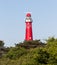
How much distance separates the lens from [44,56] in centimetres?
2945

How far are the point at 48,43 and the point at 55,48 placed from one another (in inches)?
127

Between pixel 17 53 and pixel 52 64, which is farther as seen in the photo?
pixel 17 53

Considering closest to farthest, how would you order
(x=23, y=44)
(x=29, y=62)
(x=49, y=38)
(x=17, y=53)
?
(x=29, y=62) < (x=49, y=38) < (x=17, y=53) < (x=23, y=44)

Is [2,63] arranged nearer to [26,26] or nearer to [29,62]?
[29,62]

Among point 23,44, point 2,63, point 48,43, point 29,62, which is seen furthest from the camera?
point 23,44

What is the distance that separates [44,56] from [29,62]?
5.35 feet

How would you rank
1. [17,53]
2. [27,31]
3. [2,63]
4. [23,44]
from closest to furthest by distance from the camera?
[2,63] < [17,53] < [23,44] < [27,31]

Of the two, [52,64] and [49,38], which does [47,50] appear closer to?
[52,64]

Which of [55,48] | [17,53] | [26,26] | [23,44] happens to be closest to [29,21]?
[26,26]

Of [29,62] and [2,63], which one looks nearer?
[29,62]

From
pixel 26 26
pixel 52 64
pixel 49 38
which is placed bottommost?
pixel 52 64

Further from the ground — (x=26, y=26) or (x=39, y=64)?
(x=26, y=26)

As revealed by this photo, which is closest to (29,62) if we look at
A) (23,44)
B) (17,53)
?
(17,53)

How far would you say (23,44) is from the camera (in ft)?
198
